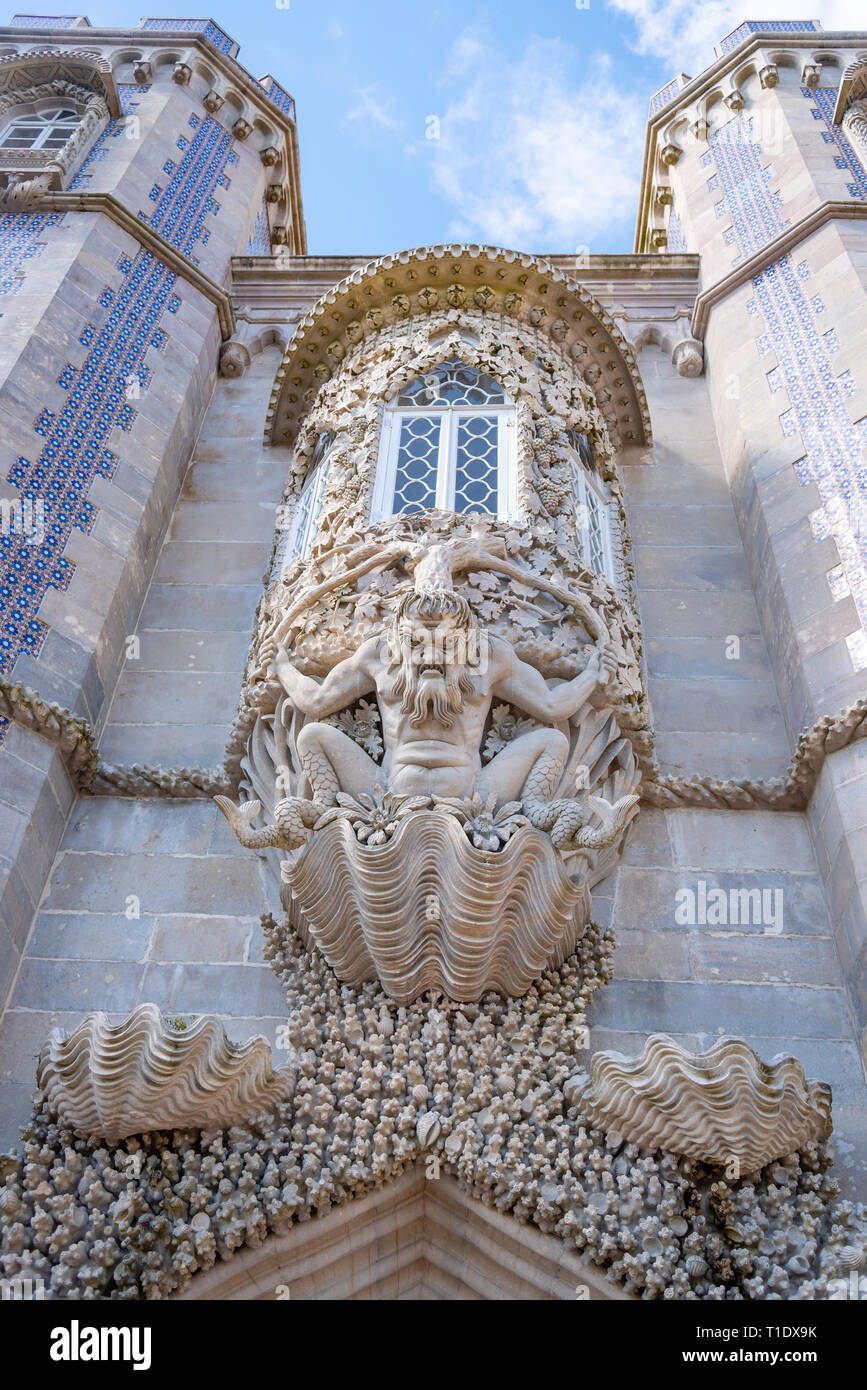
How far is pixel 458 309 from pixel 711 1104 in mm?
7055

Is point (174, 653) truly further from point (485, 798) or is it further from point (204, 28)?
point (204, 28)

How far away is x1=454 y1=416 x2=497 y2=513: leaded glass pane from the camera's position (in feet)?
27.0

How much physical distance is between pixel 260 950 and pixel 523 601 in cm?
258

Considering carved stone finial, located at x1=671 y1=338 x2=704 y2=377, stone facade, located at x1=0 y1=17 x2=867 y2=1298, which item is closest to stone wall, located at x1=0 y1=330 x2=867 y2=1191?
stone facade, located at x1=0 y1=17 x2=867 y2=1298

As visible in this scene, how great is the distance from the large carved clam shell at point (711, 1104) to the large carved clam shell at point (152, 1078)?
155cm

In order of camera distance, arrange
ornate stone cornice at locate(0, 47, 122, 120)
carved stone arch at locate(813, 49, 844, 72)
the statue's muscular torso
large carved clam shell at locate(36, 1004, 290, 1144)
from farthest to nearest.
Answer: carved stone arch at locate(813, 49, 844, 72)
ornate stone cornice at locate(0, 47, 122, 120)
the statue's muscular torso
large carved clam shell at locate(36, 1004, 290, 1144)

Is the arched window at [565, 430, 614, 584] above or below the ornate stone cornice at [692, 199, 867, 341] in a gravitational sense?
below

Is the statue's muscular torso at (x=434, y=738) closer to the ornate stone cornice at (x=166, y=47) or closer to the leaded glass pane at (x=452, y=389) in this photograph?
the leaded glass pane at (x=452, y=389)

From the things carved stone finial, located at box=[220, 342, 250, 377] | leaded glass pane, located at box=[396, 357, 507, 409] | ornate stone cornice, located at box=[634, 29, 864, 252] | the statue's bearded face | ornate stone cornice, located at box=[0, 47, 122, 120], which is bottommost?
the statue's bearded face

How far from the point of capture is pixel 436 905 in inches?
222

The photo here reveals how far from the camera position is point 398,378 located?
9.27m

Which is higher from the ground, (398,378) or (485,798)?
(398,378)

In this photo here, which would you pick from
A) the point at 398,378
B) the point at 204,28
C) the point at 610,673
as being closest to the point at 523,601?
the point at 610,673

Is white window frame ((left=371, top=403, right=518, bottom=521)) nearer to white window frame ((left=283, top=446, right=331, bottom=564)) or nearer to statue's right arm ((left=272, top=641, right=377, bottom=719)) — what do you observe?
white window frame ((left=283, top=446, right=331, bottom=564))
